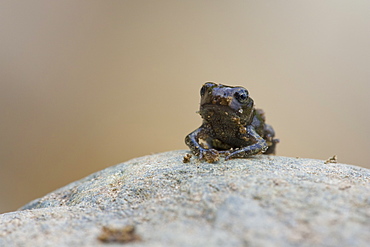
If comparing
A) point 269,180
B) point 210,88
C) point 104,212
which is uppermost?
point 210,88

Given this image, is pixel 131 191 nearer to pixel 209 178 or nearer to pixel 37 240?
pixel 209 178

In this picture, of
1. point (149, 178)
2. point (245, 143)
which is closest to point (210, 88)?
point (245, 143)

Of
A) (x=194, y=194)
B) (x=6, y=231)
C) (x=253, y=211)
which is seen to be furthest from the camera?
(x=194, y=194)

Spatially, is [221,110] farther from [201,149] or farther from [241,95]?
[201,149]

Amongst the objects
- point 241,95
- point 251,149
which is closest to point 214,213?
point 251,149

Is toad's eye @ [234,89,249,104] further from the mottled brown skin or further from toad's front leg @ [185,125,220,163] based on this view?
toad's front leg @ [185,125,220,163]

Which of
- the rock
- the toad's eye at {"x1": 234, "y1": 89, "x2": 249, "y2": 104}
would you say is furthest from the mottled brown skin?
the rock
